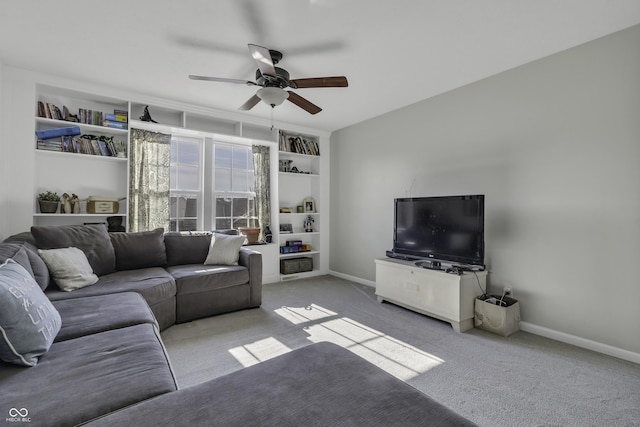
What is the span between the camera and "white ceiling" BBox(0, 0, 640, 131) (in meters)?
2.07

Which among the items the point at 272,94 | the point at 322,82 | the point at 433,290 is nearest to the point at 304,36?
the point at 322,82

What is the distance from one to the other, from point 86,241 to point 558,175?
4.47 m

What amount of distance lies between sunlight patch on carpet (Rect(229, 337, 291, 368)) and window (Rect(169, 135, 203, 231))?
246cm

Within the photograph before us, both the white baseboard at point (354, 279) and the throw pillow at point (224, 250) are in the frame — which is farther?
the white baseboard at point (354, 279)

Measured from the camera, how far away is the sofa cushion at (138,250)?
3.14 meters

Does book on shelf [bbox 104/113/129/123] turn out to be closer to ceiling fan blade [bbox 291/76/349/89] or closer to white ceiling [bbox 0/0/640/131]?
white ceiling [bbox 0/0/640/131]

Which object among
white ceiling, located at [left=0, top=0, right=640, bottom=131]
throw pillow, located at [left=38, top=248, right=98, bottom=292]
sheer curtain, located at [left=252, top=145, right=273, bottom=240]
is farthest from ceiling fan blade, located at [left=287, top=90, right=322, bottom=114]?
throw pillow, located at [left=38, top=248, right=98, bottom=292]

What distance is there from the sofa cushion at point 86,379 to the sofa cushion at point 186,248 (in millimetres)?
2001

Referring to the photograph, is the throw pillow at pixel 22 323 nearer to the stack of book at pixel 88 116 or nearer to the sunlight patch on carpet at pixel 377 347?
the sunlight patch on carpet at pixel 377 347

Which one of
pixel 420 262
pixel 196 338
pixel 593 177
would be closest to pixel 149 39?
pixel 196 338

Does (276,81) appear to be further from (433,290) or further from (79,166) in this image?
(79,166)

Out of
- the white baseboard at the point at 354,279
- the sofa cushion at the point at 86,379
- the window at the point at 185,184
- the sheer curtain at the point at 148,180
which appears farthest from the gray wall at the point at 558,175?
the sheer curtain at the point at 148,180

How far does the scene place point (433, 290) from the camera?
3014mm

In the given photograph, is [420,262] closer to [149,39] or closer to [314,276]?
[314,276]
